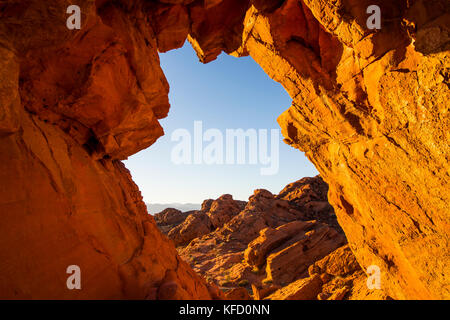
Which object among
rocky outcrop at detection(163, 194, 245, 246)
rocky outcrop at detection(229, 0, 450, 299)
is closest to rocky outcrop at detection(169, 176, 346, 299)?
rocky outcrop at detection(163, 194, 245, 246)

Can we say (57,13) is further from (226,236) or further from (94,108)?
(226,236)

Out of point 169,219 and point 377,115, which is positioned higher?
point 169,219

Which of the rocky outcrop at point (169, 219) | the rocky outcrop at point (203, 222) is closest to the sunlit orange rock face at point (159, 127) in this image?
the rocky outcrop at point (203, 222)

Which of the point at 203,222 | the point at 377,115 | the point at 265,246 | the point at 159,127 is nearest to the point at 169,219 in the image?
the point at 203,222

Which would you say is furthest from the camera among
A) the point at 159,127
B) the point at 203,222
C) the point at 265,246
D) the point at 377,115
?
the point at 203,222

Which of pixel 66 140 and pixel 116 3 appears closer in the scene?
pixel 66 140

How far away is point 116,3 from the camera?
9453 mm

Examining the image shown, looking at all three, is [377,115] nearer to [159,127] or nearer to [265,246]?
[159,127]

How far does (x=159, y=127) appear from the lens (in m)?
11.4

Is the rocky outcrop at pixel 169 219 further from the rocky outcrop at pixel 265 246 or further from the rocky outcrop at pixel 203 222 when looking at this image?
the rocky outcrop at pixel 265 246

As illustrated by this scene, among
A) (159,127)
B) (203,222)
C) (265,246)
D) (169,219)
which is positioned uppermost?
(159,127)

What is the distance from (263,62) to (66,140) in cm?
1059

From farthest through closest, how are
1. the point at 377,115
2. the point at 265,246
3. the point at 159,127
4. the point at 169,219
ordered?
the point at 169,219 → the point at 265,246 → the point at 159,127 → the point at 377,115
